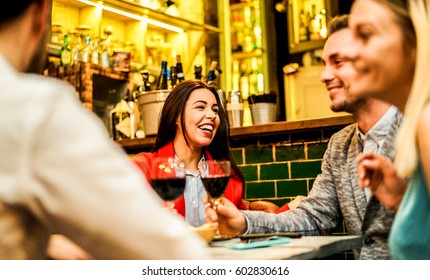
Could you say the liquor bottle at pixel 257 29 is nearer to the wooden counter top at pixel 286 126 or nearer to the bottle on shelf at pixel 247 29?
the bottle on shelf at pixel 247 29

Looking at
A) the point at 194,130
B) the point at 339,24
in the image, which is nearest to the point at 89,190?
the point at 339,24

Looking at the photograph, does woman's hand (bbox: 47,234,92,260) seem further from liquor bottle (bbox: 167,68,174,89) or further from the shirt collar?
liquor bottle (bbox: 167,68,174,89)

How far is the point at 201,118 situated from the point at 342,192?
0.66 m

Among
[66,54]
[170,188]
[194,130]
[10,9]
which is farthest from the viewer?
[66,54]

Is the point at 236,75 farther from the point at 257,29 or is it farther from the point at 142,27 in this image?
the point at 142,27

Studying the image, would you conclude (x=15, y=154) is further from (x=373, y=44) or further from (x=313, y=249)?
(x=373, y=44)

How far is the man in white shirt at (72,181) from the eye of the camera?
508mm

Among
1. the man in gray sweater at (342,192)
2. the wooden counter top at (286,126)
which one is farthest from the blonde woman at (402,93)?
the wooden counter top at (286,126)

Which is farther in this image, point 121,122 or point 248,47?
point 248,47

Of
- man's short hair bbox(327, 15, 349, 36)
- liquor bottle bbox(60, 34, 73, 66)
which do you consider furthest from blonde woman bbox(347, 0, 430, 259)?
liquor bottle bbox(60, 34, 73, 66)

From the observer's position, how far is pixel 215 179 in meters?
1.15

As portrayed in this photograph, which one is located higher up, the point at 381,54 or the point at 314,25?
the point at 314,25

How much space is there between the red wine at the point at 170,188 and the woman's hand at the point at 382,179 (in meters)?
0.38

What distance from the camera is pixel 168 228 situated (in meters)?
0.55
